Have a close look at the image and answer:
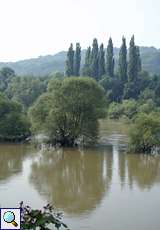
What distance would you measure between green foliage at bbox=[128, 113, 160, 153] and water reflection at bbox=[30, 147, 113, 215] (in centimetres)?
231

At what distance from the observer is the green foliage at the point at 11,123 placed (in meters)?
46.2

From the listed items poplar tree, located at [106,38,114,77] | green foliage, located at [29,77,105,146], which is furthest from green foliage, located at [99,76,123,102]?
green foliage, located at [29,77,105,146]

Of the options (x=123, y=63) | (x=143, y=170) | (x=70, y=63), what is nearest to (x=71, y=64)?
(x=70, y=63)

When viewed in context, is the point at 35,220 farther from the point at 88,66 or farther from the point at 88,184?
the point at 88,66

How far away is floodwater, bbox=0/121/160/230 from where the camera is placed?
21.3m

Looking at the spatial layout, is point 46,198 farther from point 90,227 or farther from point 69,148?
point 69,148

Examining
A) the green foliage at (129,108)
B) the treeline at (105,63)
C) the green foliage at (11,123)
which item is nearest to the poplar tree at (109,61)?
the treeline at (105,63)

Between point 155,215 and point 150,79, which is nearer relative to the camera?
point 155,215

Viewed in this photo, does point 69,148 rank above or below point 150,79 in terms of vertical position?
below

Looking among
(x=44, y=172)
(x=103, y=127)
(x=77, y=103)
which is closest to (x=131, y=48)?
(x=103, y=127)

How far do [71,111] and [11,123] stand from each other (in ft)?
21.1

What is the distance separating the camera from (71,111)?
1732 inches

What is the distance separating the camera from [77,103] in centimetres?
4391

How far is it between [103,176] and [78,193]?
4808 mm
